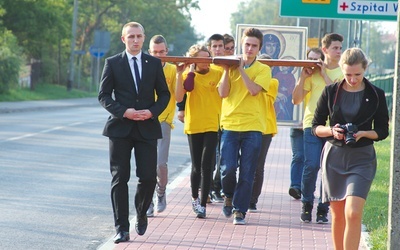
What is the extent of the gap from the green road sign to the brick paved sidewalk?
144 inches

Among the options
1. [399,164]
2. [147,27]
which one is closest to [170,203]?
[399,164]

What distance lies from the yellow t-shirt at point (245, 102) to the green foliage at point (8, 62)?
121ft

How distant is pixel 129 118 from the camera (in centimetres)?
897

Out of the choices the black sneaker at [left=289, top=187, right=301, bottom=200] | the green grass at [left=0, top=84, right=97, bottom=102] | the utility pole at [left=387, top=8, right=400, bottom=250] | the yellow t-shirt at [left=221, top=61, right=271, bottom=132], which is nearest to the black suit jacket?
the yellow t-shirt at [left=221, top=61, right=271, bottom=132]

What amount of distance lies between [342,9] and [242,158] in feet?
21.8

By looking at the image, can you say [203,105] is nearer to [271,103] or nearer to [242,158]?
[242,158]

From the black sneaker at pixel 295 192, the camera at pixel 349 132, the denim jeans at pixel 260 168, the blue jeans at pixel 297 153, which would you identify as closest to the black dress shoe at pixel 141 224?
the camera at pixel 349 132

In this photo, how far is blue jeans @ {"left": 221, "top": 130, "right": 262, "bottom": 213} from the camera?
10352 millimetres

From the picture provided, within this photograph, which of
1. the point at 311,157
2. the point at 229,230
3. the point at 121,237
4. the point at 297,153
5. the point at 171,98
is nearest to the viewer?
the point at 121,237

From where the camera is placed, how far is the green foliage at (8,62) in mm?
46625

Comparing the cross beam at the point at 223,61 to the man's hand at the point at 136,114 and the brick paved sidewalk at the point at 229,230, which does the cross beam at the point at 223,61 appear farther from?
the brick paved sidewalk at the point at 229,230

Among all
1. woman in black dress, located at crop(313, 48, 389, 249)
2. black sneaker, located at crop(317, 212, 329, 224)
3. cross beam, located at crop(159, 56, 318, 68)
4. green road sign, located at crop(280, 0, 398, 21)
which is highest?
green road sign, located at crop(280, 0, 398, 21)

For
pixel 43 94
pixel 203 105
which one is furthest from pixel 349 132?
pixel 43 94

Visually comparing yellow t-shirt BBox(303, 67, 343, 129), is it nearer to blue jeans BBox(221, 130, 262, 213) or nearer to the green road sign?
blue jeans BBox(221, 130, 262, 213)
